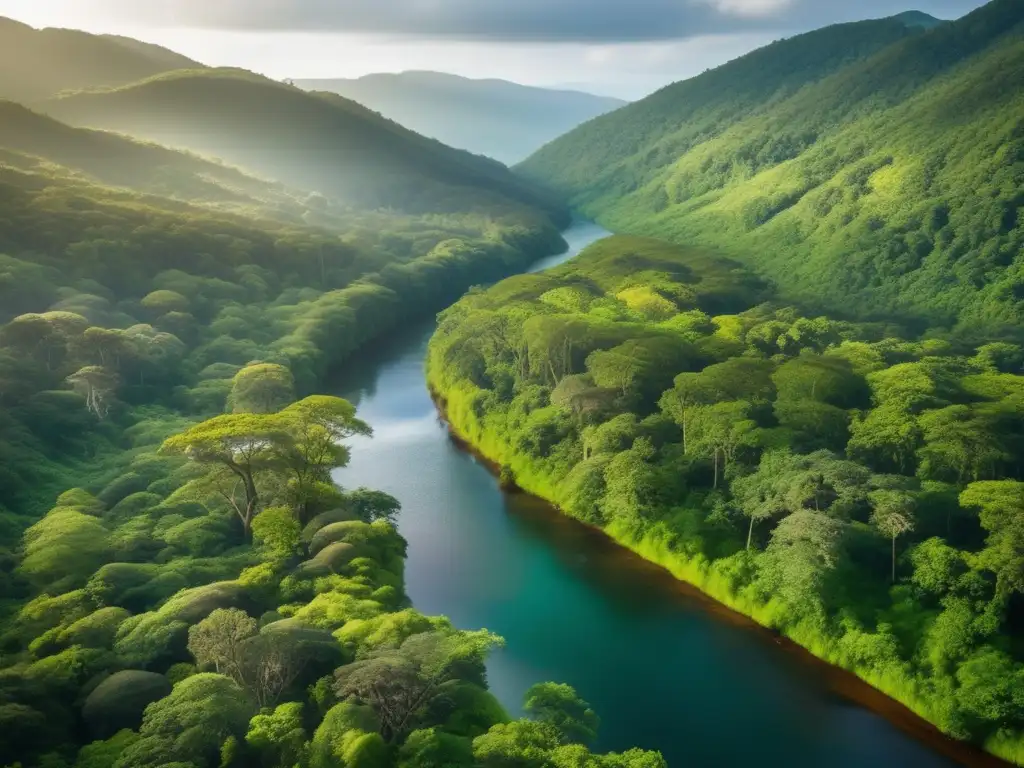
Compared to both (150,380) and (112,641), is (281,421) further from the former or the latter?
(150,380)

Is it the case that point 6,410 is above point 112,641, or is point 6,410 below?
above

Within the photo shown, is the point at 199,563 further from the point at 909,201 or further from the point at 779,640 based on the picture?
the point at 909,201

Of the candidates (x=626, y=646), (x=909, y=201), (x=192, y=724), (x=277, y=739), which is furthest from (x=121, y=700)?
(x=909, y=201)

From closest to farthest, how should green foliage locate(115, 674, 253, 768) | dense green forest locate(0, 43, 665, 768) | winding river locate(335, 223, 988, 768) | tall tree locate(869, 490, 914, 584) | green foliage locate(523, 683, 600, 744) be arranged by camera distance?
green foliage locate(115, 674, 253, 768) → dense green forest locate(0, 43, 665, 768) → green foliage locate(523, 683, 600, 744) → winding river locate(335, 223, 988, 768) → tall tree locate(869, 490, 914, 584)

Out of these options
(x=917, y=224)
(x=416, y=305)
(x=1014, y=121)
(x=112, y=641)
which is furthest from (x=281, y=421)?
(x=1014, y=121)

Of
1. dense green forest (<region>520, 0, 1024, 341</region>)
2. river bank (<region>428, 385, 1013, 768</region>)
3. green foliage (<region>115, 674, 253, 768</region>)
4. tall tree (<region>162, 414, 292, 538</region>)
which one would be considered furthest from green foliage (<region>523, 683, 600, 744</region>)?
dense green forest (<region>520, 0, 1024, 341</region>)

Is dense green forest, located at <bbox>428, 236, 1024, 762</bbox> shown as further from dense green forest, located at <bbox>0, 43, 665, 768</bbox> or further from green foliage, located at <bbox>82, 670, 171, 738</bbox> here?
green foliage, located at <bbox>82, 670, 171, 738</bbox>

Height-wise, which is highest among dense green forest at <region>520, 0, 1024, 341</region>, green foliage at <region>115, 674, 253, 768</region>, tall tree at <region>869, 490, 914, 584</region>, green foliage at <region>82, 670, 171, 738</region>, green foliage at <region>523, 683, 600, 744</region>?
dense green forest at <region>520, 0, 1024, 341</region>
